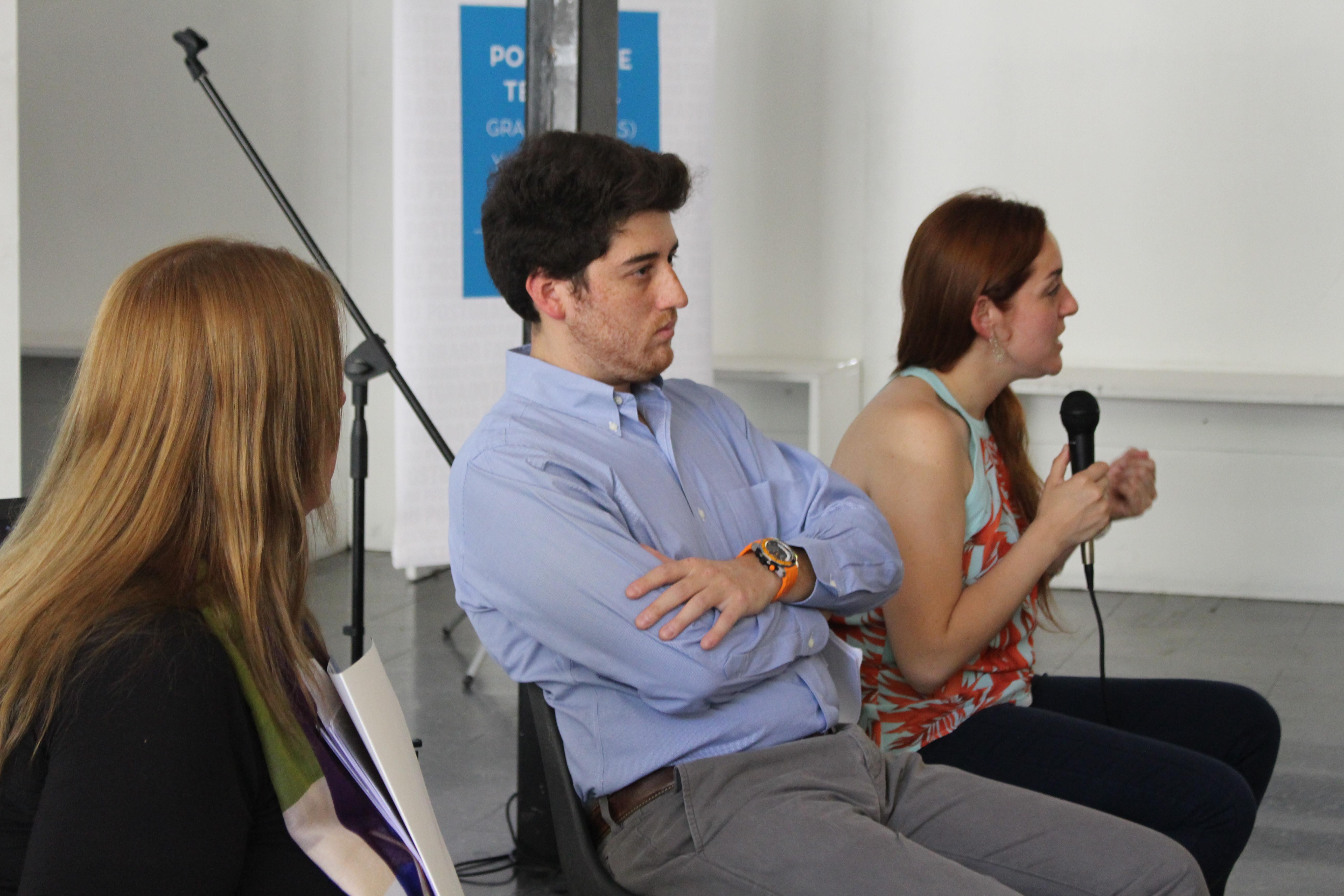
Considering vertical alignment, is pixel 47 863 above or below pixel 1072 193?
below

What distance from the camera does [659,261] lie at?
5.64 ft

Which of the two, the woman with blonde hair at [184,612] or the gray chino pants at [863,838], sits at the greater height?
the woman with blonde hair at [184,612]

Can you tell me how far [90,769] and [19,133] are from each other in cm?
462

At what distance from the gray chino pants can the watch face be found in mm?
217

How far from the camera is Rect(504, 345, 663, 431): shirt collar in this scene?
1667 millimetres

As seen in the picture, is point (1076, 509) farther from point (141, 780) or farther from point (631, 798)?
point (141, 780)

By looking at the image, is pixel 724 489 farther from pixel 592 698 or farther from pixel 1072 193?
pixel 1072 193

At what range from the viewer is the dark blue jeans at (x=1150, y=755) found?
170 centimetres

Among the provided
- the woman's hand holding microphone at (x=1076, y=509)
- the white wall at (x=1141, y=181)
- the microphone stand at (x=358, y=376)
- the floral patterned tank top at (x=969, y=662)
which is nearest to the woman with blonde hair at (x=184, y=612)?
the floral patterned tank top at (x=969, y=662)

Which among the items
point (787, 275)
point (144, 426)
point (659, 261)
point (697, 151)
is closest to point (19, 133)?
point (697, 151)

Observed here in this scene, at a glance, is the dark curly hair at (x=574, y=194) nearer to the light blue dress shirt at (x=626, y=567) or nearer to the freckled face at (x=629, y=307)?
the freckled face at (x=629, y=307)

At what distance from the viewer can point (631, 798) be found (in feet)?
4.97

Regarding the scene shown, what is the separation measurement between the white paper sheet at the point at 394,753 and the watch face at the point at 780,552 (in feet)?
1.93

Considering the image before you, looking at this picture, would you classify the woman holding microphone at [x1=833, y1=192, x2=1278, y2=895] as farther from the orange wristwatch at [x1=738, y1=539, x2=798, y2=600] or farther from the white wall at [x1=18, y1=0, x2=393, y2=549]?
the white wall at [x1=18, y1=0, x2=393, y2=549]
